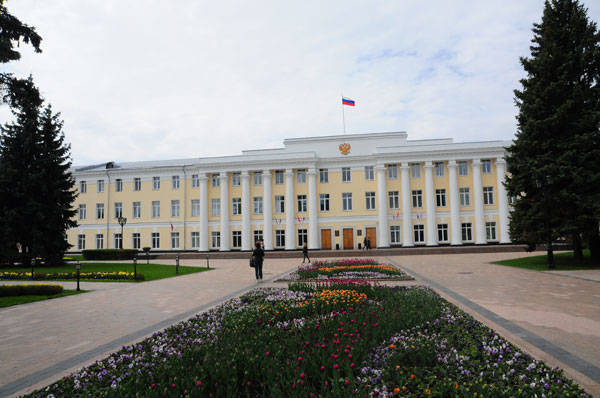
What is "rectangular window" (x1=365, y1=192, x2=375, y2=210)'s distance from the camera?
4647 centimetres

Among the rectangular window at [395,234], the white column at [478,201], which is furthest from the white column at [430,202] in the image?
the white column at [478,201]

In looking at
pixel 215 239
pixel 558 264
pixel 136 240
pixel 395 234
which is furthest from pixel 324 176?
pixel 558 264

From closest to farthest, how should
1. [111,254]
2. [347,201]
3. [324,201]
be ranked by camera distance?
[111,254] < [347,201] < [324,201]

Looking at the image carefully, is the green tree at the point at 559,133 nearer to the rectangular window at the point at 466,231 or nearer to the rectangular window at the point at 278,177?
the rectangular window at the point at 466,231

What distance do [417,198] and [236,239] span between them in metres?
23.5

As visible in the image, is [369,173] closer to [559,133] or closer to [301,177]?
[301,177]

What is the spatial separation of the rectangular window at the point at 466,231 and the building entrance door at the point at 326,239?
624 inches

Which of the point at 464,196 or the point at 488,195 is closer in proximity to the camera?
the point at 488,195

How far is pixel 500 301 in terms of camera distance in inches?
431

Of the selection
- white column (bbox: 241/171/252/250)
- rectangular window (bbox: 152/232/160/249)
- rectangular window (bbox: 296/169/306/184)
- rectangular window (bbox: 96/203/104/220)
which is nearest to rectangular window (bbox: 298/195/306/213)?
rectangular window (bbox: 296/169/306/184)

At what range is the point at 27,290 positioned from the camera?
48.1 feet

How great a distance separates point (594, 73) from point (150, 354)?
1086 inches

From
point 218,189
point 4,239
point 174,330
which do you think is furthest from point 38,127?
point 174,330

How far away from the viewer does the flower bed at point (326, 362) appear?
14.7 ft
